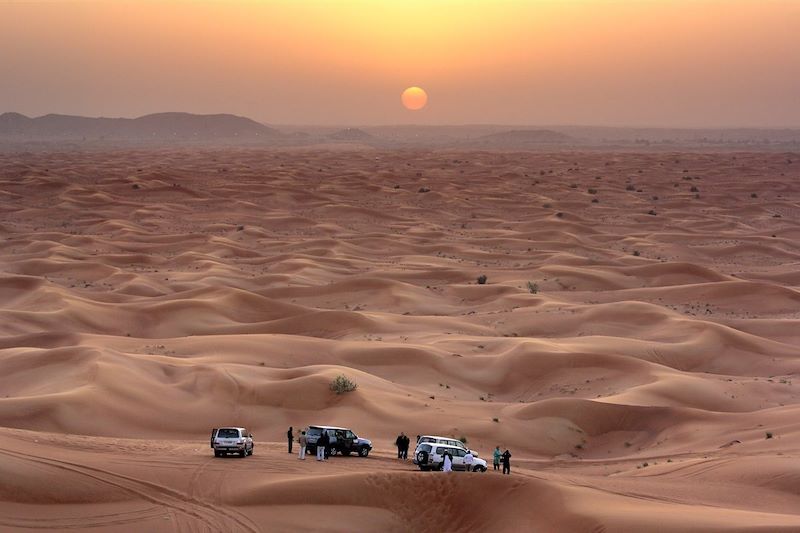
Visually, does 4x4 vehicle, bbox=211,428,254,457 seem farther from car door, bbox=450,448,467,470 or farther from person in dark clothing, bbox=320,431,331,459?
car door, bbox=450,448,467,470

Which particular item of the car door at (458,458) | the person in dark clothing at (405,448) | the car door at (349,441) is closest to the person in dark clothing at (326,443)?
the car door at (349,441)

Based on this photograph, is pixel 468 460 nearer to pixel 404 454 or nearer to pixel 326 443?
pixel 404 454

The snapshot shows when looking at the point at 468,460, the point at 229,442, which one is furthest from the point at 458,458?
the point at 229,442

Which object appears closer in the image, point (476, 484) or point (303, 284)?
point (476, 484)

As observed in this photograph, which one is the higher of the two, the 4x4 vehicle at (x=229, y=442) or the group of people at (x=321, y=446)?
the 4x4 vehicle at (x=229, y=442)


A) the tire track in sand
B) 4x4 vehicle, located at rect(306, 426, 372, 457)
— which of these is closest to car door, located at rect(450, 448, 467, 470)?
4x4 vehicle, located at rect(306, 426, 372, 457)

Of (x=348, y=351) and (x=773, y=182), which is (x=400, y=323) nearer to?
(x=348, y=351)

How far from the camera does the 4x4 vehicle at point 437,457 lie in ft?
54.2

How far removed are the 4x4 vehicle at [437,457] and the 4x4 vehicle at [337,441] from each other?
6.08ft

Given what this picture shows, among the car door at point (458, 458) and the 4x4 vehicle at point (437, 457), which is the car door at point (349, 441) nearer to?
the 4x4 vehicle at point (437, 457)

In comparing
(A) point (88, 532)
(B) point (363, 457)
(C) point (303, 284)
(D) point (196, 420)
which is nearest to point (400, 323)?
(C) point (303, 284)

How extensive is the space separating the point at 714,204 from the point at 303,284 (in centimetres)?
4905

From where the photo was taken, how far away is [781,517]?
12992 millimetres

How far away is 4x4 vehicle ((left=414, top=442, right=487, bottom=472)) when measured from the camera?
1652cm
